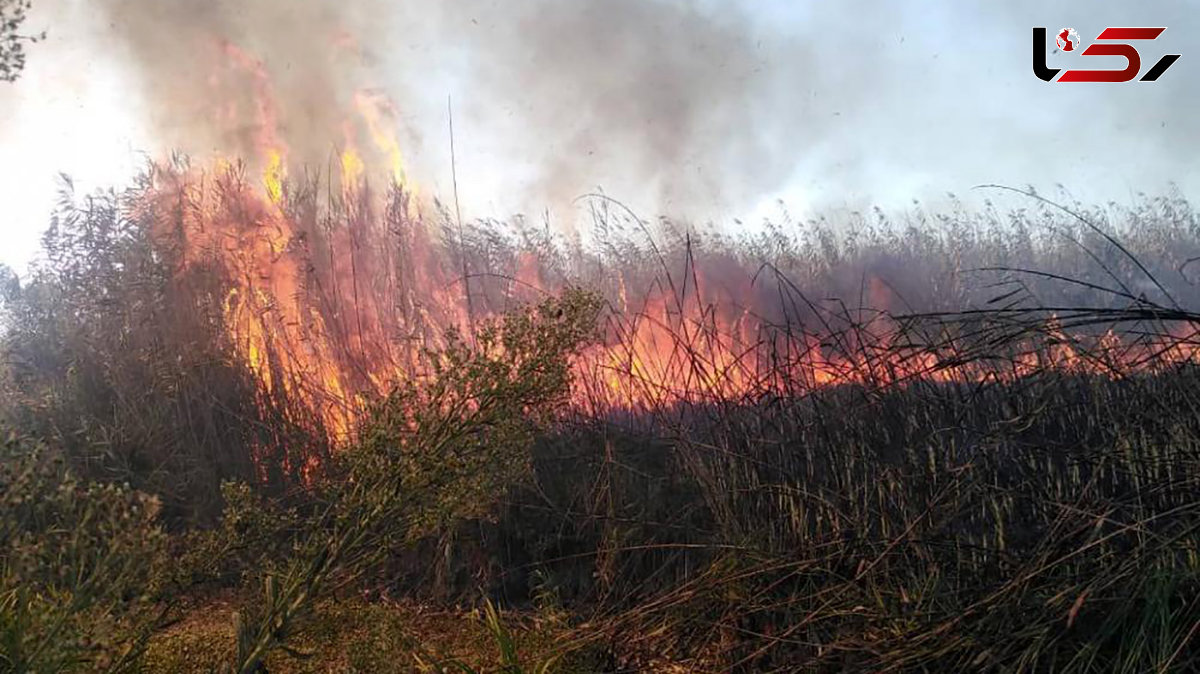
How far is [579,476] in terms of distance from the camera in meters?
2.91

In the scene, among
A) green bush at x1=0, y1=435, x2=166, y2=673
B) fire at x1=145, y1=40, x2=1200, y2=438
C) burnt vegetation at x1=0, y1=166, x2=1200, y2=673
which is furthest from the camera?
fire at x1=145, y1=40, x2=1200, y2=438

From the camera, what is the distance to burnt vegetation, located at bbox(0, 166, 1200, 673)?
58.3 inches

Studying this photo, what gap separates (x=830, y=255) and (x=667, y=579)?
17.7 ft

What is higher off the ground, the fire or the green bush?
the fire

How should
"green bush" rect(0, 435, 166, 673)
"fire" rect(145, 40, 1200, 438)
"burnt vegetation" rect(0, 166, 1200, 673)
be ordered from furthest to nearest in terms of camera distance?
"fire" rect(145, 40, 1200, 438) < "burnt vegetation" rect(0, 166, 1200, 673) < "green bush" rect(0, 435, 166, 673)

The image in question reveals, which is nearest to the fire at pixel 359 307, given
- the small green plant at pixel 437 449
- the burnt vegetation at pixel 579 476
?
the burnt vegetation at pixel 579 476

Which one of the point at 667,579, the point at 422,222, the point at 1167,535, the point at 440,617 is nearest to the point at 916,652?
the point at 1167,535

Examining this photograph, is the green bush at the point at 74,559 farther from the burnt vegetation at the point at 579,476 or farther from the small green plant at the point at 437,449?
the small green plant at the point at 437,449

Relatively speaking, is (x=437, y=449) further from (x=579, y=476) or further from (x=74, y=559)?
(x=579, y=476)

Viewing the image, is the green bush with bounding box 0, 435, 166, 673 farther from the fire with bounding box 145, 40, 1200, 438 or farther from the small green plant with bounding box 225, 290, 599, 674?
the fire with bounding box 145, 40, 1200, 438

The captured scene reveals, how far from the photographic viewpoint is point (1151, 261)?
7.73 m

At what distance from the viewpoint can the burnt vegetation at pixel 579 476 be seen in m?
1.48

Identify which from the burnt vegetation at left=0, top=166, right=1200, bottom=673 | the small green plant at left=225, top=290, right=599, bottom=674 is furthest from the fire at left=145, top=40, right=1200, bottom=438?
the small green plant at left=225, top=290, right=599, bottom=674

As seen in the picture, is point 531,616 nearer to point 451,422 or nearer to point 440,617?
point 440,617
